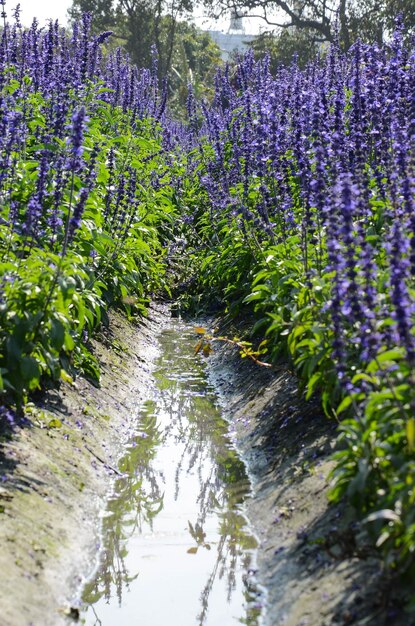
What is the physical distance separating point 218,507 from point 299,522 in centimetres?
118

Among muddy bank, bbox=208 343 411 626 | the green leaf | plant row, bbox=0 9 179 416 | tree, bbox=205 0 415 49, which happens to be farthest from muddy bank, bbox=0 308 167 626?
tree, bbox=205 0 415 49

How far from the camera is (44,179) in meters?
7.43

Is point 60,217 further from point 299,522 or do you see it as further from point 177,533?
point 299,522

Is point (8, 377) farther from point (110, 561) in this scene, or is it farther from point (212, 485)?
point (212, 485)

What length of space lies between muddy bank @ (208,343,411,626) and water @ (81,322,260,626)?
164 mm

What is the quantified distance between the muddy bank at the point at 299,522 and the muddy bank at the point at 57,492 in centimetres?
111

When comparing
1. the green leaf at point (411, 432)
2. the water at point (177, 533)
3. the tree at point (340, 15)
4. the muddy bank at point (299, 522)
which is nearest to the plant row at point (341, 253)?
the green leaf at point (411, 432)

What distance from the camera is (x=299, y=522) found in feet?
18.6

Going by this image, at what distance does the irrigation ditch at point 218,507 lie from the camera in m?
4.58

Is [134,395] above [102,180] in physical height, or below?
below

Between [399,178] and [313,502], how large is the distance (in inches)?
105

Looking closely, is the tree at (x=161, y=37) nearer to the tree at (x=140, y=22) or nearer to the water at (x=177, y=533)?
the tree at (x=140, y=22)

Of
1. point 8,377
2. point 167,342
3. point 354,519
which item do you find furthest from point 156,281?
point 354,519

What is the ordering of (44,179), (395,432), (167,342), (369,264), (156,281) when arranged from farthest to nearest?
(156,281), (167,342), (44,179), (369,264), (395,432)
